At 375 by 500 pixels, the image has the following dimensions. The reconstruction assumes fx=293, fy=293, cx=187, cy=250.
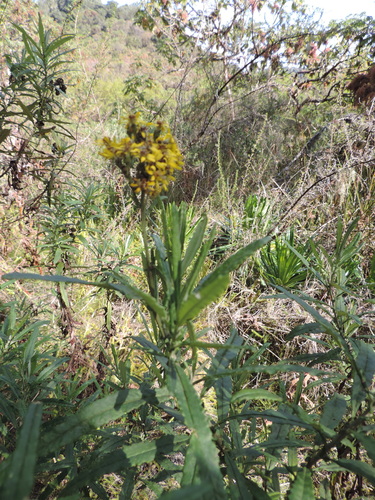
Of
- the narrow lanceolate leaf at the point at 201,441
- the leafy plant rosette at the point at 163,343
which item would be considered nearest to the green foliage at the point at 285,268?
the leafy plant rosette at the point at 163,343

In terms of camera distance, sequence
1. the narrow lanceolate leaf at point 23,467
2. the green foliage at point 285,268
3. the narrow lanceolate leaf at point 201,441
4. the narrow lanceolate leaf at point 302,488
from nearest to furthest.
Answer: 1. the narrow lanceolate leaf at point 23,467
2. the narrow lanceolate leaf at point 201,441
3. the narrow lanceolate leaf at point 302,488
4. the green foliage at point 285,268

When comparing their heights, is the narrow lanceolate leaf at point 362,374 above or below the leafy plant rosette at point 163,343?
below

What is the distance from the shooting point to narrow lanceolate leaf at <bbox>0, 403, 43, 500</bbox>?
31 centimetres

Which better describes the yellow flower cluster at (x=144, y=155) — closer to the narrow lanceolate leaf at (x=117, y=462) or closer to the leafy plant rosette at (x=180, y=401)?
the leafy plant rosette at (x=180, y=401)

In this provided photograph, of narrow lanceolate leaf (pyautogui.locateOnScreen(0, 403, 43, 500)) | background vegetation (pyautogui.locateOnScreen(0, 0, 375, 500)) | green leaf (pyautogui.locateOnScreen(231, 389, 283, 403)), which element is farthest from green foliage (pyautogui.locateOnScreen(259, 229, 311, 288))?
narrow lanceolate leaf (pyautogui.locateOnScreen(0, 403, 43, 500))

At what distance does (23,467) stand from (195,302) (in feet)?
0.92

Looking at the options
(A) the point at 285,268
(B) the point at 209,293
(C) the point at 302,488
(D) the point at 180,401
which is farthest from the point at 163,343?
(A) the point at 285,268

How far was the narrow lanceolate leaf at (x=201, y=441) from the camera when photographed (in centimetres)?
42

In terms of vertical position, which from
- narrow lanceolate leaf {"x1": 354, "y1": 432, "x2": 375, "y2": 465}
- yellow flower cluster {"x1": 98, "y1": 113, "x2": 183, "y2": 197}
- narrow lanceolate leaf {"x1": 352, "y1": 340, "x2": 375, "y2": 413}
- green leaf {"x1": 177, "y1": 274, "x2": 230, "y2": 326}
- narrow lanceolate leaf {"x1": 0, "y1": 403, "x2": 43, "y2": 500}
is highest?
yellow flower cluster {"x1": 98, "y1": 113, "x2": 183, "y2": 197}

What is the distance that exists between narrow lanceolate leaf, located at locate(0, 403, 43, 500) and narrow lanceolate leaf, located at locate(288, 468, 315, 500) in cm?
45

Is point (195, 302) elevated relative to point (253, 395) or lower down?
elevated

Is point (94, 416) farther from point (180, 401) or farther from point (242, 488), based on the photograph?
point (242, 488)

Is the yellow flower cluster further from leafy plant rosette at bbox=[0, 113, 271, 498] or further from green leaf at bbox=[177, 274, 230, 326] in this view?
green leaf at bbox=[177, 274, 230, 326]

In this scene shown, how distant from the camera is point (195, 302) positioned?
0.44 metres
